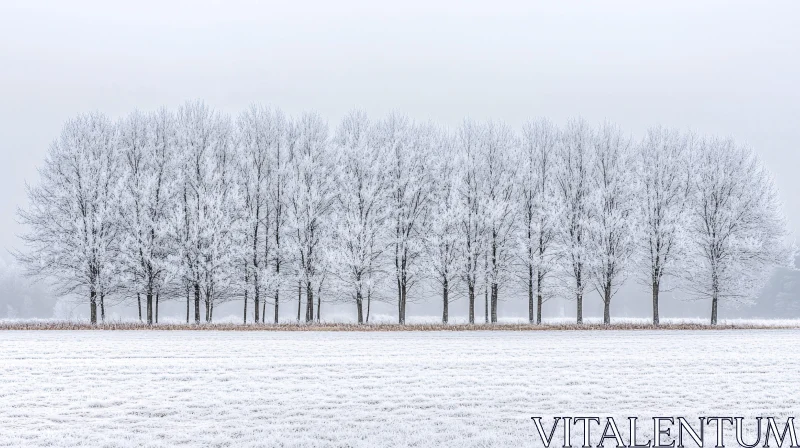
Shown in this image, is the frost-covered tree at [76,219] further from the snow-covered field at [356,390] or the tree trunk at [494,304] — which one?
the tree trunk at [494,304]

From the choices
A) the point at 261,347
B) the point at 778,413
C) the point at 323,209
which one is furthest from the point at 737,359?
the point at 323,209

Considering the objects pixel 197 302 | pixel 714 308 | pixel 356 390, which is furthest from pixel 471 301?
pixel 356 390

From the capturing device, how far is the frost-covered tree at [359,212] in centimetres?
4222

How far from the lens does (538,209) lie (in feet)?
146

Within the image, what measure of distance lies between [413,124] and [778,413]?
3555 centimetres

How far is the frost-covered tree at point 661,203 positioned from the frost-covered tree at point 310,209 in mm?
19657

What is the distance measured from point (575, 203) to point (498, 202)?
5.50 meters

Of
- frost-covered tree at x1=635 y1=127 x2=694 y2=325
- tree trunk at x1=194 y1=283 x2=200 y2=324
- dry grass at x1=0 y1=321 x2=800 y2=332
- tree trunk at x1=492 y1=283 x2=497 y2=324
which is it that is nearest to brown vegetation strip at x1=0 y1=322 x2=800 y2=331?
dry grass at x1=0 y1=321 x2=800 y2=332

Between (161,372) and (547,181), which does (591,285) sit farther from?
(161,372)

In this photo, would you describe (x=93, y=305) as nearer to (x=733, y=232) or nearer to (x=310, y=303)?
(x=310, y=303)

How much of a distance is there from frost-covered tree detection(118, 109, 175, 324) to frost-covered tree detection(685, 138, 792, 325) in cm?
3284

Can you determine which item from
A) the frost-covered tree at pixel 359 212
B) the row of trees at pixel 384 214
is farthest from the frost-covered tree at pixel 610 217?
the frost-covered tree at pixel 359 212

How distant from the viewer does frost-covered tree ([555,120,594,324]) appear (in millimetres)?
44125

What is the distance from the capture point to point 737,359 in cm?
2289
